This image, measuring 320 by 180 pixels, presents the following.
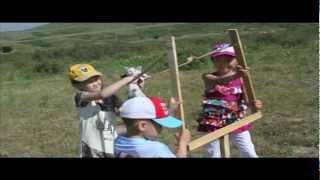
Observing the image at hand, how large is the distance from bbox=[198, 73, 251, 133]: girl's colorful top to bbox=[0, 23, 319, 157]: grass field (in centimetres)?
9

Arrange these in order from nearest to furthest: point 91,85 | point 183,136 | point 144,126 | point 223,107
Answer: point 144,126 → point 183,136 → point 91,85 → point 223,107

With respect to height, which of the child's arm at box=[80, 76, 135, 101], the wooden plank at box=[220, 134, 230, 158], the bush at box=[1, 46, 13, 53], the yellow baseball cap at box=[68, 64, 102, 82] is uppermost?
the bush at box=[1, 46, 13, 53]

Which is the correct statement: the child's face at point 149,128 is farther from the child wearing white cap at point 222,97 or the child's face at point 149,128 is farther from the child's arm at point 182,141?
the child wearing white cap at point 222,97

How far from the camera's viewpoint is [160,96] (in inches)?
166

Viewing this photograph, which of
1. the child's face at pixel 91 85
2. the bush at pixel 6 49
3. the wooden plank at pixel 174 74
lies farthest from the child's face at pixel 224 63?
the bush at pixel 6 49

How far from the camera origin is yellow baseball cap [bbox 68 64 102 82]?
160 inches

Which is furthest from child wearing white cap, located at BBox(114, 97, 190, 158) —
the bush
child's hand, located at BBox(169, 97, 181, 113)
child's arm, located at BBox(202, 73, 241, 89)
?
the bush

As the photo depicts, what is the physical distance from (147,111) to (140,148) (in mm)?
211

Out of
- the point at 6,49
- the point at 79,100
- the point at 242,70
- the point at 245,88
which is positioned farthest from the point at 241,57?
the point at 6,49

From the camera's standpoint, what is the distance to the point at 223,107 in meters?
4.30

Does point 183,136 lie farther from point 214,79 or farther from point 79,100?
point 79,100

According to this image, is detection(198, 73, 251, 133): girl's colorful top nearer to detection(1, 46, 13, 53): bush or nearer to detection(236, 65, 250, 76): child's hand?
detection(236, 65, 250, 76): child's hand
